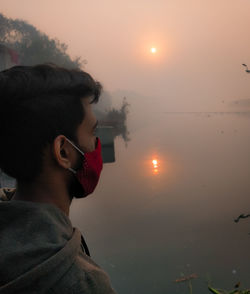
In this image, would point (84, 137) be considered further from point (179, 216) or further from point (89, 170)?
point (179, 216)

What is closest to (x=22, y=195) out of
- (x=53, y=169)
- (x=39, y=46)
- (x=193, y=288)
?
(x=53, y=169)

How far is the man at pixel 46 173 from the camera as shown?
0.36 m

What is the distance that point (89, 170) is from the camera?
1.79ft

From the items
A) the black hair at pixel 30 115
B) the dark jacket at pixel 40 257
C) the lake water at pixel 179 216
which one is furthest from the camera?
the lake water at pixel 179 216

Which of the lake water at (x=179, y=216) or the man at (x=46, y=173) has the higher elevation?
the man at (x=46, y=173)

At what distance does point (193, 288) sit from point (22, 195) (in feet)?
6.39

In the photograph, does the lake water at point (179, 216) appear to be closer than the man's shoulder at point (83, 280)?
No

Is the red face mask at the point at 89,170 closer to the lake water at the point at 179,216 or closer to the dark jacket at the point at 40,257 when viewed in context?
the dark jacket at the point at 40,257

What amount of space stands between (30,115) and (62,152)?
0.08 m

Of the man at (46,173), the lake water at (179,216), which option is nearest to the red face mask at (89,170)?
the man at (46,173)

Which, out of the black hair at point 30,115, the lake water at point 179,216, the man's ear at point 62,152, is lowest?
the lake water at point 179,216

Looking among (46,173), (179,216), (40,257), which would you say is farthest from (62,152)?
(179,216)

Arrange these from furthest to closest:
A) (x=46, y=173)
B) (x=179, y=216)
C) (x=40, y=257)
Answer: (x=179, y=216) < (x=46, y=173) < (x=40, y=257)

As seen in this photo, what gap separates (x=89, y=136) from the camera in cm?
54
